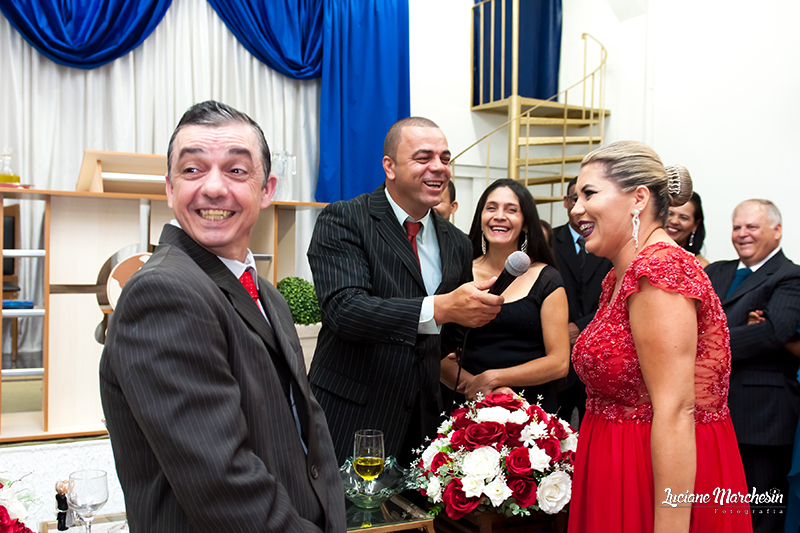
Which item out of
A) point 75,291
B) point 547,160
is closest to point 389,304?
point 75,291

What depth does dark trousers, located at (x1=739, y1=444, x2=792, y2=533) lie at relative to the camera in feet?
10.0

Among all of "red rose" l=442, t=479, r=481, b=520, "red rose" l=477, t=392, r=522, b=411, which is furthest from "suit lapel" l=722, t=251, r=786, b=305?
"red rose" l=442, t=479, r=481, b=520

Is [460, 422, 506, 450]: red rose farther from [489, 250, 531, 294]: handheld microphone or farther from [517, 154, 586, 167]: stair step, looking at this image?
[517, 154, 586, 167]: stair step

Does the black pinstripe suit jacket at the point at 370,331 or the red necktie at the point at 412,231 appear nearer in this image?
the black pinstripe suit jacket at the point at 370,331

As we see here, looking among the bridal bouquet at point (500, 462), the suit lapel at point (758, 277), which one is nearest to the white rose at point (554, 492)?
the bridal bouquet at point (500, 462)

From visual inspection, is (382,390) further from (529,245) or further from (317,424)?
(529,245)

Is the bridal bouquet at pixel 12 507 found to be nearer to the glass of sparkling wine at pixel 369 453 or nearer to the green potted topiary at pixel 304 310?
the glass of sparkling wine at pixel 369 453

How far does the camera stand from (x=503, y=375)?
2439 millimetres

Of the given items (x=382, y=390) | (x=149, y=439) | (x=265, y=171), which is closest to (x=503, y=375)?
(x=382, y=390)

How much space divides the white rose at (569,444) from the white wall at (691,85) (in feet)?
13.6

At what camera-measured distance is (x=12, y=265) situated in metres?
5.37

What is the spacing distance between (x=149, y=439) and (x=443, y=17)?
714cm

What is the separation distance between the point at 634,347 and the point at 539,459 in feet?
1.49

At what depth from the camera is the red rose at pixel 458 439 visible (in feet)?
6.05
